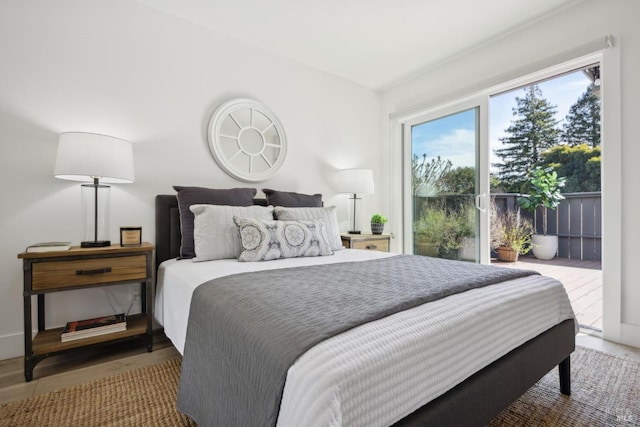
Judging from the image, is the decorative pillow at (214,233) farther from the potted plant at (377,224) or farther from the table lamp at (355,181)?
the potted plant at (377,224)

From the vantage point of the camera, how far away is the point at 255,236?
6.49 feet

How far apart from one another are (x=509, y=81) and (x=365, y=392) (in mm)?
3045

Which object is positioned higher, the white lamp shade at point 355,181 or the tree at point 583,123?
the tree at point 583,123

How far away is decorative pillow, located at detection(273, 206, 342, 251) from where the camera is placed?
7.93 ft

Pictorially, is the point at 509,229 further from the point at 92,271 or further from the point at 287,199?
the point at 92,271

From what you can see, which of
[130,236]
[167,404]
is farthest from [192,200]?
[167,404]

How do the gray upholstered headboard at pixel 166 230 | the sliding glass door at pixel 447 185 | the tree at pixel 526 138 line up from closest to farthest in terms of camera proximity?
1. the gray upholstered headboard at pixel 166 230
2. the sliding glass door at pixel 447 185
3. the tree at pixel 526 138

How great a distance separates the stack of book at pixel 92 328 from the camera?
1800mm

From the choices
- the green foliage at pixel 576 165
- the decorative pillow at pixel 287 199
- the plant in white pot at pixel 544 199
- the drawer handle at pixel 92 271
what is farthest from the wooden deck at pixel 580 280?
the drawer handle at pixel 92 271

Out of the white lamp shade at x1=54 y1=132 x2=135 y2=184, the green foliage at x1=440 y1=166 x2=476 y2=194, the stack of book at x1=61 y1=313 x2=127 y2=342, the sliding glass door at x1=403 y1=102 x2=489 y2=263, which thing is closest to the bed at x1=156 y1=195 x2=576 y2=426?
the stack of book at x1=61 y1=313 x2=127 y2=342

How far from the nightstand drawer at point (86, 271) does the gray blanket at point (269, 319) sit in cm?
85

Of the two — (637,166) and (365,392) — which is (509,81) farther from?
(365,392)

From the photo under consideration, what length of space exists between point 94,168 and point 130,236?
48cm

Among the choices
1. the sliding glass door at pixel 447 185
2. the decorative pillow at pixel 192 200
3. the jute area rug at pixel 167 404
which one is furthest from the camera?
the sliding glass door at pixel 447 185
